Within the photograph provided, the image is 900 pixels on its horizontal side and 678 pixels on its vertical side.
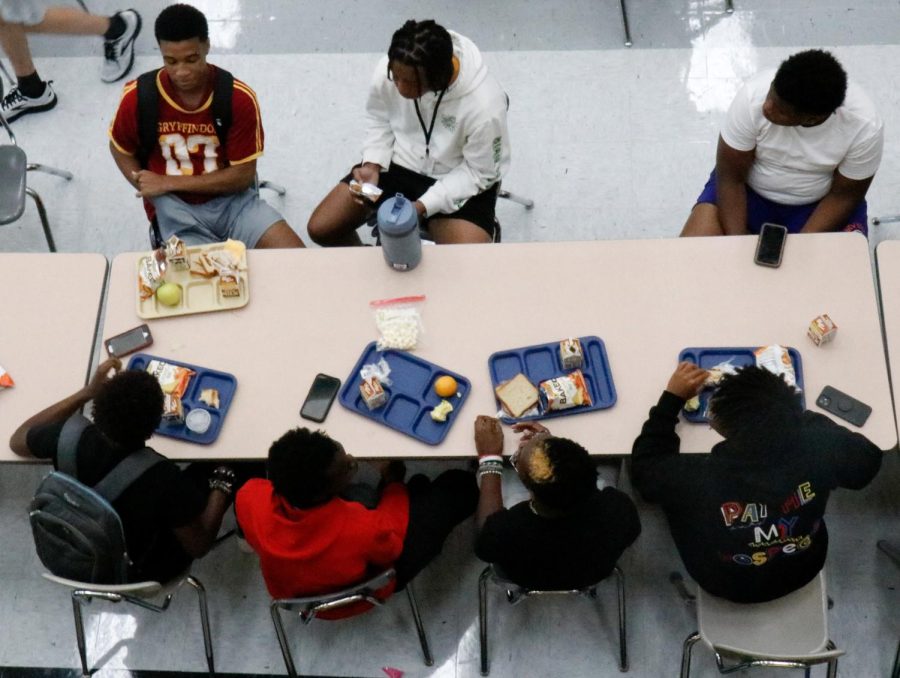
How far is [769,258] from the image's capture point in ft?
8.86

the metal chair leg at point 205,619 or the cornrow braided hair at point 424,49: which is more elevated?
the cornrow braided hair at point 424,49

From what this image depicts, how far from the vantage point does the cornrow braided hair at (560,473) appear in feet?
7.29

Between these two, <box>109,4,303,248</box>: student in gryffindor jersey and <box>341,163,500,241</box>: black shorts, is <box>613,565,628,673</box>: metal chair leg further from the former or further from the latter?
<box>109,4,303,248</box>: student in gryffindor jersey

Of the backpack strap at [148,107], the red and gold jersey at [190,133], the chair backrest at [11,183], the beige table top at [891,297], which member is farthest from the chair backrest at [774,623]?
the chair backrest at [11,183]

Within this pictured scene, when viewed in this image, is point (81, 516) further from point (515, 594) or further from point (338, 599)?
point (515, 594)

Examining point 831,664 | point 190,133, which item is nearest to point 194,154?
point 190,133

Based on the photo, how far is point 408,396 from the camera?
257 centimetres

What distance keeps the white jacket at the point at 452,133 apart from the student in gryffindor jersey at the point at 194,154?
428 millimetres

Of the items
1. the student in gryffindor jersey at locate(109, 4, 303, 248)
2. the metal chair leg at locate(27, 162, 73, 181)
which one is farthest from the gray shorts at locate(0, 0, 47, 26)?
the student in gryffindor jersey at locate(109, 4, 303, 248)

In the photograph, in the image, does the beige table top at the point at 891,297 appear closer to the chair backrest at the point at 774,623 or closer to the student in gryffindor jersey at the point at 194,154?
the chair backrest at the point at 774,623

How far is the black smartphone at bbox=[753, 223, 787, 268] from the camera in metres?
2.70

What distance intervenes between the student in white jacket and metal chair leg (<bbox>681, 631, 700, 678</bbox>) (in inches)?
57.2

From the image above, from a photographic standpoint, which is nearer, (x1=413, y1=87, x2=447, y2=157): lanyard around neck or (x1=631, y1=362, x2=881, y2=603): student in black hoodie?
(x1=631, y1=362, x2=881, y2=603): student in black hoodie

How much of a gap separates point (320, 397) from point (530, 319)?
65cm
